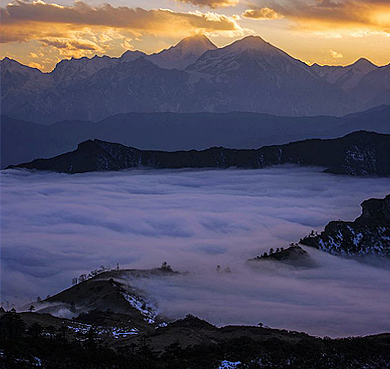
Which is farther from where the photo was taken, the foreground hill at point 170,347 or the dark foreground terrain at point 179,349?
the foreground hill at point 170,347

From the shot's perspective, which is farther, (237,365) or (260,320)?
(260,320)

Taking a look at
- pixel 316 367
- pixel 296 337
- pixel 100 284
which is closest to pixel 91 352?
pixel 316 367

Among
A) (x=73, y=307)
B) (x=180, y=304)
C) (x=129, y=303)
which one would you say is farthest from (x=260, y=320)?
(x=73, y=307)

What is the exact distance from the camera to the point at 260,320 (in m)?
186

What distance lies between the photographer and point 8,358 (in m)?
97.6

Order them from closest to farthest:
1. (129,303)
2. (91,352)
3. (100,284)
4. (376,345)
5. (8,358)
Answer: (8,358), (91,352), (376,345), (129,303), (100,284)

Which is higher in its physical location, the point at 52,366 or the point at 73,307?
the point at 52,366

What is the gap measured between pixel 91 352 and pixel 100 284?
263 ft

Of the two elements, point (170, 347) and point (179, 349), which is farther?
point (170, 347)

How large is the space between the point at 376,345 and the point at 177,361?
41.0 meters

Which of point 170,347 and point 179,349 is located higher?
point 179,349

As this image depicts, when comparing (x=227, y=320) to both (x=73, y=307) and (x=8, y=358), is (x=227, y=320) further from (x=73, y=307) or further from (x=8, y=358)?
(x=8, y=358)

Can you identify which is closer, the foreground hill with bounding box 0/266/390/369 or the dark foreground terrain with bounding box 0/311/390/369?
the dark foreground terrain with bounding box 0/311/390/369

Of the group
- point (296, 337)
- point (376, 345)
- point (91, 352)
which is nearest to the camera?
point (91, 352)
